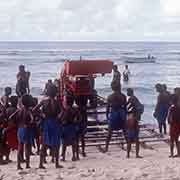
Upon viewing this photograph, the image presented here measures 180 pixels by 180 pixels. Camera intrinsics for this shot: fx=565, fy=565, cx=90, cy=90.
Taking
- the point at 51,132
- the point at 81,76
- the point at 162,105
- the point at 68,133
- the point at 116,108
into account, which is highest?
the point at 81,76

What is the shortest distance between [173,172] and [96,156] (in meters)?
2.92

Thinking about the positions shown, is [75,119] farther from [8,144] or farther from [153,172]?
[153,172]

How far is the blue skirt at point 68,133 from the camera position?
10.5m

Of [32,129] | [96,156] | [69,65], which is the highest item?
[69,65]

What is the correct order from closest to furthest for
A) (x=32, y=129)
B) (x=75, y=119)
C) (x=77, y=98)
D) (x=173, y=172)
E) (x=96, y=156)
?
(x=173, y=172) < (x=32, y=129) < (x=75, y=119) < (x=96, y=156) < (x=77, y=98)

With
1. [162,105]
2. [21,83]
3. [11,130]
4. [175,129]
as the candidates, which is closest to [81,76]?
[21,83]

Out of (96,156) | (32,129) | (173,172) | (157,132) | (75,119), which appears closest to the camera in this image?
(173,172)

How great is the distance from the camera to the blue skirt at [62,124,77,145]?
1048 centimetres

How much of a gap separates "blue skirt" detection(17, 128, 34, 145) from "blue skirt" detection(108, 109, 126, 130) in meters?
2.07

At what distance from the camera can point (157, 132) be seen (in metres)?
14.8

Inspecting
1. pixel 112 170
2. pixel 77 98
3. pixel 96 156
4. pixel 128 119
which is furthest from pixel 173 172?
pixel 77 98

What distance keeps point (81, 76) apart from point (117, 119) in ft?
12.9

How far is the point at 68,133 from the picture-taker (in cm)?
1052

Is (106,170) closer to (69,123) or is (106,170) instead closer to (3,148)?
(69,123)
